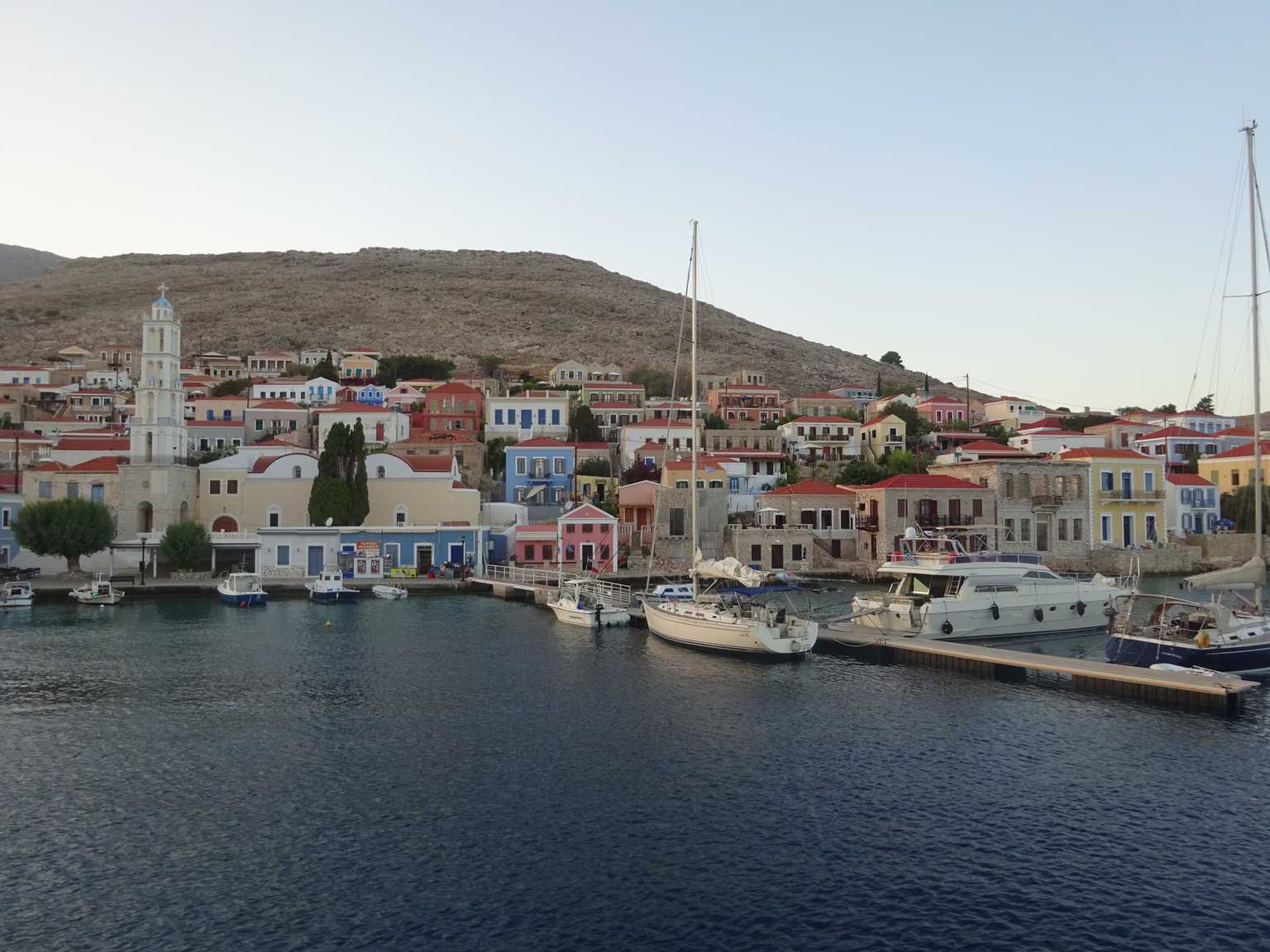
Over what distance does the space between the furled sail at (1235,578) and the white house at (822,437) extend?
4438 cm

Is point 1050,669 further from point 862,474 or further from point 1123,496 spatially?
point 862,474

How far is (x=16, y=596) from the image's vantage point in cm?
4406

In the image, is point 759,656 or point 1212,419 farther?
point 1212,419

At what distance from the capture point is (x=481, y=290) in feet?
572

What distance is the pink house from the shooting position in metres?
53.2

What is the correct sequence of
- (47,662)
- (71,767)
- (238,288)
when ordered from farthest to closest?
(238,288) → (47,662) → (71,767)

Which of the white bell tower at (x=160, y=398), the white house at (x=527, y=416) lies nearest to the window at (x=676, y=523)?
the white house at (x=527, y=416)

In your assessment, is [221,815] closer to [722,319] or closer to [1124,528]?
[1124,528]

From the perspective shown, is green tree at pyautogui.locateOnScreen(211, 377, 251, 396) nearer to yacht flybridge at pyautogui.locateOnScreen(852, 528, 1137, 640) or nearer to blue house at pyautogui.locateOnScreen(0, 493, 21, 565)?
blue house at pyautogui.locateOnScreen(0, 493, 21, 565)

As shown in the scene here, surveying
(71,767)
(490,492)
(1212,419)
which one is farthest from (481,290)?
(71,767)

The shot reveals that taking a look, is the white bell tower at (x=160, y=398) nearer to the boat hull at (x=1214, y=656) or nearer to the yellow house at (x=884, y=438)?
the yellow house at (x=884, y=438)

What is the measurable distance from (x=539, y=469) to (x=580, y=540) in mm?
12596

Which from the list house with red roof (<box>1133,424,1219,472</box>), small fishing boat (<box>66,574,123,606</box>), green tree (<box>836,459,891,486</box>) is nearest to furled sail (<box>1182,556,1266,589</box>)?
green tree (<box>836,459,891,486</box>)

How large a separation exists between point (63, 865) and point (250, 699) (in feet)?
35.1
